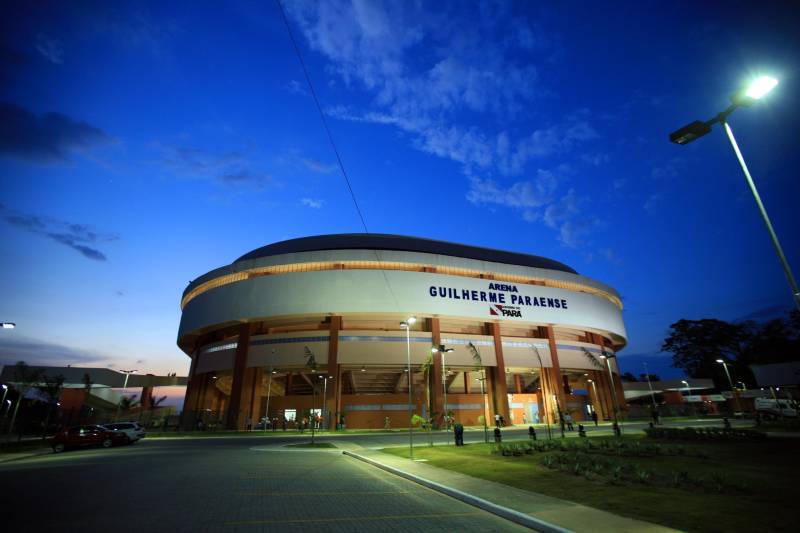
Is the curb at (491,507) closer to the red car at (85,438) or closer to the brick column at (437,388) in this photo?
the red car at (85,438)

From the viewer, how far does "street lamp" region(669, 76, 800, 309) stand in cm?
847

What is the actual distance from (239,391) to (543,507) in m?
48.6

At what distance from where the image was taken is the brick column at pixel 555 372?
176 ft

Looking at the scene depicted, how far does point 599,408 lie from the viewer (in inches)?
2576

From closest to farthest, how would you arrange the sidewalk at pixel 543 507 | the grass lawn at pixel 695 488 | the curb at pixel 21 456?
1. the sidewalk at pixel 543 507
2. the grass lawn at pixel 695 488
3. the curb at pixel 21 456

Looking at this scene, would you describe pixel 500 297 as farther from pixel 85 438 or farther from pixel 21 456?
pixel 21 456

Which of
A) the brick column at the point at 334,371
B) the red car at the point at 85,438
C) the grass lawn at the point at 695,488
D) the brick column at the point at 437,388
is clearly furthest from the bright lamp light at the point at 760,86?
the brick column at the point at 334,371

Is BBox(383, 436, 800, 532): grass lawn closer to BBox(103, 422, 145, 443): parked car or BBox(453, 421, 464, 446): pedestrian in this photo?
BBox(453, 421, 464, 446): pedestrian

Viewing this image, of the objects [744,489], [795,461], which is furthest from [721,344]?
[744,489]

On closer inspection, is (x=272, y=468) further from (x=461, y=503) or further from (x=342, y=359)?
(x=342, y=359)

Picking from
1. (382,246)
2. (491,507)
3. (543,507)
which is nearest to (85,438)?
(491,507)

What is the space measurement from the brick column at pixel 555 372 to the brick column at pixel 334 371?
29.9 m

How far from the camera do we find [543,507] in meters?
8.64

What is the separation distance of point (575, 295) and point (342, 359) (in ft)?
124
